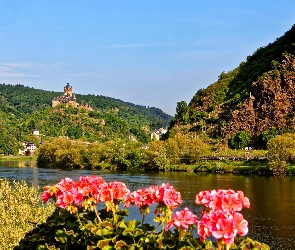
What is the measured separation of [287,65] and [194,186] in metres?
61.3

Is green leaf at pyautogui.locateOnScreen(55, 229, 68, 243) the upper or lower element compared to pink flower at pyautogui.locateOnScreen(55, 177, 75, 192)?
lower

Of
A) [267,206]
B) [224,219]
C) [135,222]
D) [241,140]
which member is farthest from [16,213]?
[241,140]

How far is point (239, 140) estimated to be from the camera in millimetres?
100375

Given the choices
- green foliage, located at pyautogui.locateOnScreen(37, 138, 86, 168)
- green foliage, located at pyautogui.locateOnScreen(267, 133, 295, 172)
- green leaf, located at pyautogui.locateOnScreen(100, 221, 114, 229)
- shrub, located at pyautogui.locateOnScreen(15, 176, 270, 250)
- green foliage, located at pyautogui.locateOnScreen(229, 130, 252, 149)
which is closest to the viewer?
shrub, located at pyautogui.locateOnScreen(15, 176, 270, 250)

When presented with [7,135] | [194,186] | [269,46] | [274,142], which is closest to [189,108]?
[269,46]

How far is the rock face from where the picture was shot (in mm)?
101438

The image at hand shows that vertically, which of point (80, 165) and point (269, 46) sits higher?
point (269, 46)

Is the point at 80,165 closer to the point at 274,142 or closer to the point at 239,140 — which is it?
the point at 239,140

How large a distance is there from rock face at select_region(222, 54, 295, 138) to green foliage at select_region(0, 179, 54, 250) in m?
84.6

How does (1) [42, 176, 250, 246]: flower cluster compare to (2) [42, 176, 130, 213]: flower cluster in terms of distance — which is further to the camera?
(2) [42, 176, 130, 213]: flower cluster

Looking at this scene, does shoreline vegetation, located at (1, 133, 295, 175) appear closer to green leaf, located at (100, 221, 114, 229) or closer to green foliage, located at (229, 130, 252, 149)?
green foliage, located at (229, 130, 252, 149)

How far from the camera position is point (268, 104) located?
343 feet

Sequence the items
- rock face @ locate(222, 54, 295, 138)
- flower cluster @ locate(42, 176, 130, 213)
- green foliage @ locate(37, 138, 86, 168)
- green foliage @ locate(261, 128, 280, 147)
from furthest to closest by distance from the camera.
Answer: green foliage @ locate(37, 138, 86, 168) → rock face @ locate(222, 54, 295, 138) → green foliage @ locate(261, 128, 280, 147) → flower cluster @ locate(42, 176, 130, 213)

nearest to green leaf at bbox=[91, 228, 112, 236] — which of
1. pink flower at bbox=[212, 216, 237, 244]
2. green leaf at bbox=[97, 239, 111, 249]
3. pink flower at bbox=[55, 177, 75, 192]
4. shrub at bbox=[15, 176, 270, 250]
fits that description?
shrub at bbox=[15, 176, 270, 250]
